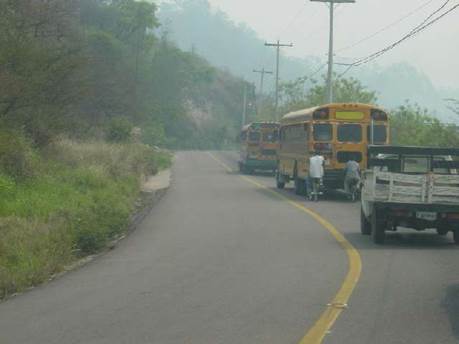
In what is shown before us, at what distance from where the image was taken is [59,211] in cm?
1859

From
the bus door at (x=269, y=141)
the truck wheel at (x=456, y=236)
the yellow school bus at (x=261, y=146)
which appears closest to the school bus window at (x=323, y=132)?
the truck wheel at (x=456, y=236)

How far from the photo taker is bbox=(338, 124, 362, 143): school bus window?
3042cm

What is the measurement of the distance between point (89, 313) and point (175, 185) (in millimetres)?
31420

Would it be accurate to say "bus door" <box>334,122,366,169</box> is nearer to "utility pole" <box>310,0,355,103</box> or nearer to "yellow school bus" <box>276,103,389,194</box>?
"yellow school bus" <box>276,103,389,194</box>

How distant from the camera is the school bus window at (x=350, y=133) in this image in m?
30.4

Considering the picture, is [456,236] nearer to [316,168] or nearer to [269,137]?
[316,168]

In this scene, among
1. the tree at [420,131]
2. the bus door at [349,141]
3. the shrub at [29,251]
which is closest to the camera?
the shrub at [29,251]

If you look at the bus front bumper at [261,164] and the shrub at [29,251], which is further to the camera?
the bus front bumper at [261,164]

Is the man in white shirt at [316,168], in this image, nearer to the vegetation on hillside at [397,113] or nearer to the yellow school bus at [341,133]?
→ the yellow school bus at [341,133]

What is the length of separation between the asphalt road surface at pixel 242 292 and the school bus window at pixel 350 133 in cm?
1019

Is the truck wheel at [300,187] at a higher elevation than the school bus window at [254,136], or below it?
below

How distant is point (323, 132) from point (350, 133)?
0.96 m

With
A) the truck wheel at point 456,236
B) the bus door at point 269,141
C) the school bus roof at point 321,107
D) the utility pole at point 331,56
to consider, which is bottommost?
the truck wheel at point 456,236

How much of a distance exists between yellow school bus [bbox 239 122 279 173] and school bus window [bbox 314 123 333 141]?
20.6m
